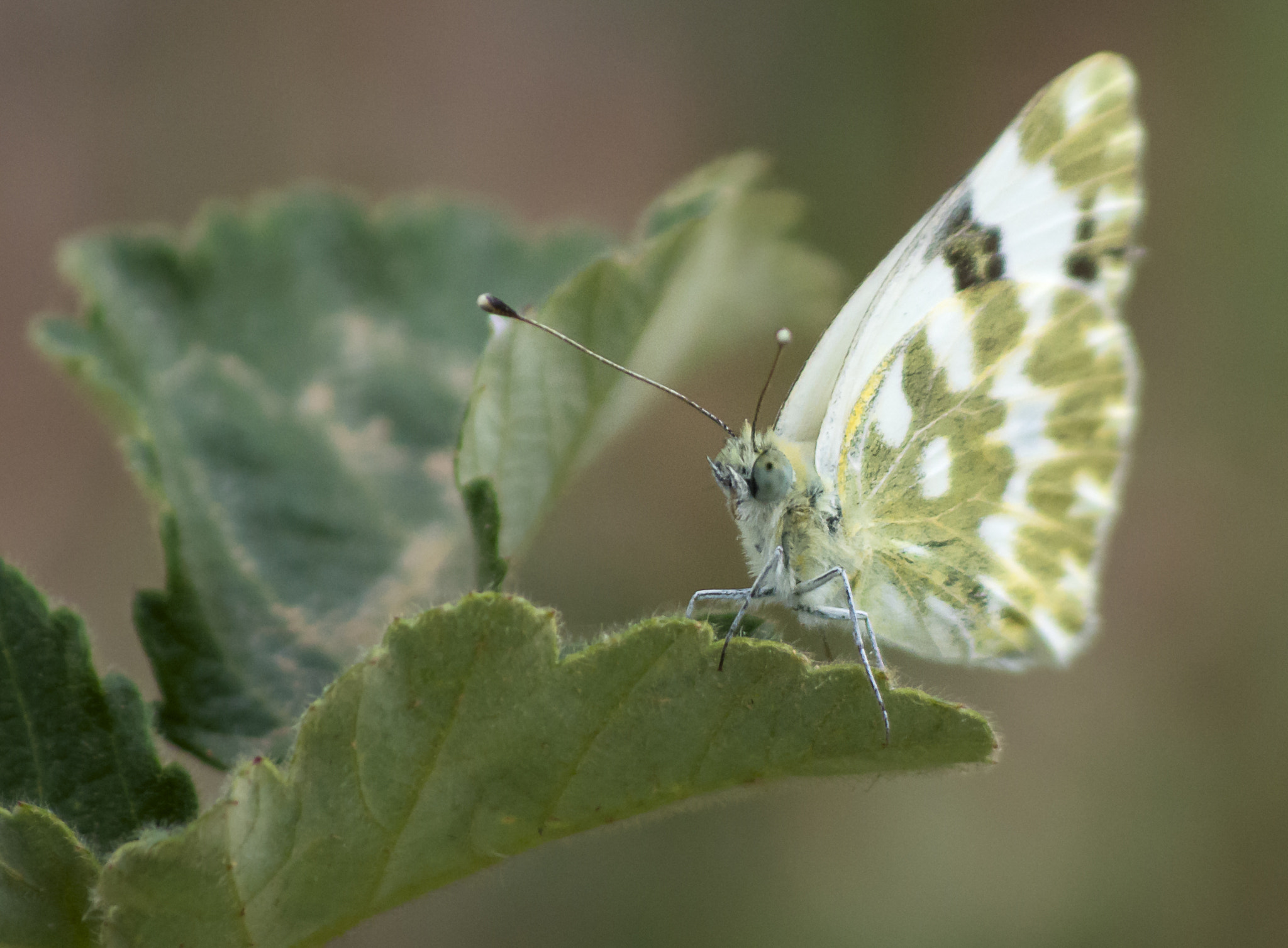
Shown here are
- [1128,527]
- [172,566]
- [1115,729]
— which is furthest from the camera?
[1128,527]

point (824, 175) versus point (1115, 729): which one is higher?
point (824, 175)

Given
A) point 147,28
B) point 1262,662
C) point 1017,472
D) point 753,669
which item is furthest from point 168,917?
point 147,28

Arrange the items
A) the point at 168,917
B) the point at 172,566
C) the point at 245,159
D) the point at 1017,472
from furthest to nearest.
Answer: the point at 245,159, the point at 1017,472, the point at 172,566, the point at 168,917

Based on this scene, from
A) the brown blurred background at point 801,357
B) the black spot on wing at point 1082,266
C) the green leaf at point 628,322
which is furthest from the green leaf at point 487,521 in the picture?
the brown blurred background at point 801,357

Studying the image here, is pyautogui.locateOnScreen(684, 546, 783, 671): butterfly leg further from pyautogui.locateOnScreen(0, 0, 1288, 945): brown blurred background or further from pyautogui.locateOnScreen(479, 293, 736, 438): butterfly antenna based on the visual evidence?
pyautogui.locateOnScreen(0, 0, 1288, 945): brown blurred background

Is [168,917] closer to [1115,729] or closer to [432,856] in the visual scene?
[432,856]

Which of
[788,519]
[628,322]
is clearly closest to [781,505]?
[788,519]

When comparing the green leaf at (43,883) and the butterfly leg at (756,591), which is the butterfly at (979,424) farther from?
the green leaf at (43,883)

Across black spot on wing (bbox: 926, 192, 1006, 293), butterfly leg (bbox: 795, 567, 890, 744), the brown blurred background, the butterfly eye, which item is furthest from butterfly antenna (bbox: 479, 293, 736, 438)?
the brown blurred background
